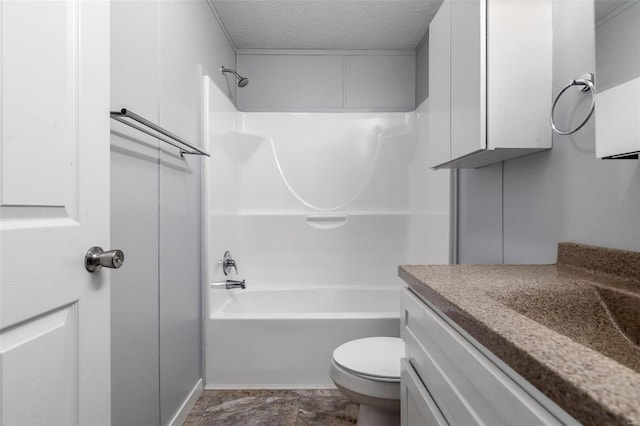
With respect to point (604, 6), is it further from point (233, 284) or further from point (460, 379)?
point (233, 284)

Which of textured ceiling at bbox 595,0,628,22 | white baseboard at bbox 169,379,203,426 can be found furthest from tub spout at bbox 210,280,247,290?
textured ceiling at bbox 595,0,628,22

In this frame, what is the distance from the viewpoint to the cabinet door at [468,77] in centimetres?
115

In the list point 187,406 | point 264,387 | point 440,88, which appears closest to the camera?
point 440,88

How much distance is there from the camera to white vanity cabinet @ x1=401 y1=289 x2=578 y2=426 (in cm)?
44

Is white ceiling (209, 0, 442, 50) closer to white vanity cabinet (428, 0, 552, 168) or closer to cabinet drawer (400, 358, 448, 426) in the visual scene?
white vanity cabinet (428, 0, 552, 168)

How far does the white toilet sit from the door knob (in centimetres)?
96

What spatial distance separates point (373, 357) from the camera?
1.42 meters

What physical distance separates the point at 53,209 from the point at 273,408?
1.56 metres

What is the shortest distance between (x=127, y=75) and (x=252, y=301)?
182 cm

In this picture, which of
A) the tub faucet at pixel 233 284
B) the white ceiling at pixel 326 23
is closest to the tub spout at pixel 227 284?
the tub faucet at pixel 233 284

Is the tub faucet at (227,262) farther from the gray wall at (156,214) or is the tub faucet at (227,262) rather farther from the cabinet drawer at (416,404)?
the cabinet drawer at (416,404)

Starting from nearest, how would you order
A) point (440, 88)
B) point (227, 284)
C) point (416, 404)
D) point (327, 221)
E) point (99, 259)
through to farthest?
point (99, 259)
point (416, 404)
point (440, 88)
point (227, 284)
point (327, 221)

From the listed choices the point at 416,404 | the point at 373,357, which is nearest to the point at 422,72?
the point at 373,357

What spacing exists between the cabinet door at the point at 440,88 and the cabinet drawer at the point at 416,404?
0.91 m
